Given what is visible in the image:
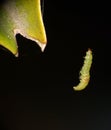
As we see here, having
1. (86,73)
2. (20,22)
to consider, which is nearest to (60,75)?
(86,73)

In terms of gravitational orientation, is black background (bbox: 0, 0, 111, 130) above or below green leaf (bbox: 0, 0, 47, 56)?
above

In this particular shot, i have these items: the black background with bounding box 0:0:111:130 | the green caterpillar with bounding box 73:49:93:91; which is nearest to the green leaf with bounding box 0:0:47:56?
the green caterpillar with bounding box 73:49:93:91

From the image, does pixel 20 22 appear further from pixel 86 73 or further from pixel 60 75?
pixel 60 75

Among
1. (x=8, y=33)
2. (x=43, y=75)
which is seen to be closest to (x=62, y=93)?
(x=43, y=75)

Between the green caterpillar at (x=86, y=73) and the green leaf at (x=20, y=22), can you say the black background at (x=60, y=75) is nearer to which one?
the green caterpillar at (x=86, y=73)

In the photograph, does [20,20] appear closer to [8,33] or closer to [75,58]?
[8,33]

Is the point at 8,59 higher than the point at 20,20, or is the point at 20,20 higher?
the point at 8,59

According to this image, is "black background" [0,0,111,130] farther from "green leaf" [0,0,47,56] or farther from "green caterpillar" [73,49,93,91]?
"green leaf" [0,0,47,56]
